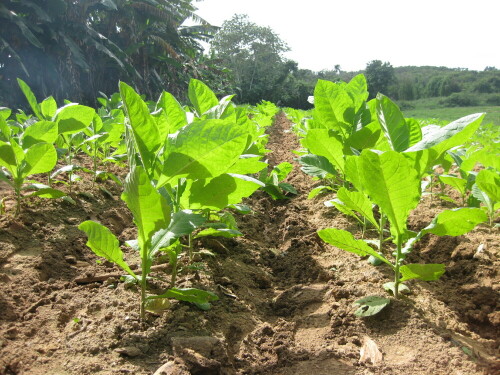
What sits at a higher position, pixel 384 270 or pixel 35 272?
pixel 35 272

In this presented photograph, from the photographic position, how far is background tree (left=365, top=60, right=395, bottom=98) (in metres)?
43.7

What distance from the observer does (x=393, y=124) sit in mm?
Answer: 1913

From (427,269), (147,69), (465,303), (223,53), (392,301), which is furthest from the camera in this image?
(223,53)

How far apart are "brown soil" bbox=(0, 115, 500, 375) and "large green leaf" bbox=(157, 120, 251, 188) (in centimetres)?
54

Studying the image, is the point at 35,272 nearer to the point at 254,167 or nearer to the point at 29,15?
the point at 254,167

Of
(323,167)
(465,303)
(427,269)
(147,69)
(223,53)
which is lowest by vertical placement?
(465,303)

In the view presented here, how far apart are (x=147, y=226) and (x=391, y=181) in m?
0.91

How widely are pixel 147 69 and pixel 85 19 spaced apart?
257 inches

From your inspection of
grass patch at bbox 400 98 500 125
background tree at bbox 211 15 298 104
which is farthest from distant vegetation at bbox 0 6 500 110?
background tree at bbox 211 15 298 104

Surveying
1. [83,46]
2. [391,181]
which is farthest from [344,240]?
[83,46]

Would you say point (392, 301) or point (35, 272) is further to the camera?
point (35, 272)

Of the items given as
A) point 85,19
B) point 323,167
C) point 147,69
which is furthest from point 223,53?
point 323,167

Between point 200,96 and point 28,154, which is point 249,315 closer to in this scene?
point 200,96

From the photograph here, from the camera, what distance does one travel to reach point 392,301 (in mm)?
1646
